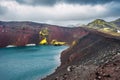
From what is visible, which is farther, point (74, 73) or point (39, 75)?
point (39, 75)

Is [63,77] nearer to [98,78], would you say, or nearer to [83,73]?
[83,73]

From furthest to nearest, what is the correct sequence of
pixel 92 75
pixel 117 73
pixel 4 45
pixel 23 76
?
pixel 4 45
pixel 23 76
pixel 92 75
pixel 117 73

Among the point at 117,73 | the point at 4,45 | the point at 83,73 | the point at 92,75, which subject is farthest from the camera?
the point at 4,45

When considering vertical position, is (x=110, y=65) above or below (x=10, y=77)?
above

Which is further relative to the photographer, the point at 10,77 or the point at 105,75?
the point at 10,77

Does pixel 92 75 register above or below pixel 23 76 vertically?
above

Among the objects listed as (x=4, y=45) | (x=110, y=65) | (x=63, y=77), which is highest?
(x=110, y=65)

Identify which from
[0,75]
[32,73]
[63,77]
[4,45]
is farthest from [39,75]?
[4,45]

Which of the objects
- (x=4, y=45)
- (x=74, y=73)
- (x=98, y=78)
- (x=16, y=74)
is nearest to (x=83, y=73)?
(x=74, y=73)

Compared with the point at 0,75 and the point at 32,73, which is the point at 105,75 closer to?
the point at 32,73
